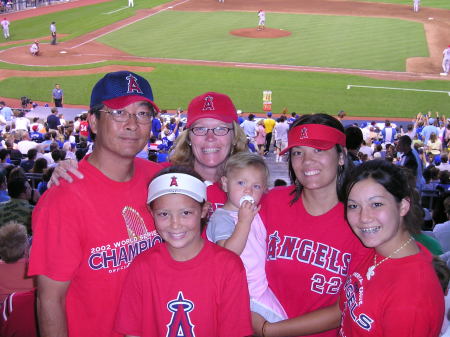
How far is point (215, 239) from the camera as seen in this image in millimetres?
3256

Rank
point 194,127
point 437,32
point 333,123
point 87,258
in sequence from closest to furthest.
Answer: point 87,258 → point 333,123 → point 194,127 → point 437,32

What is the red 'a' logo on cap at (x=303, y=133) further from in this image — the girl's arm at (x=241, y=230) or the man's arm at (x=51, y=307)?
the man's arm at (x=51, y=307)

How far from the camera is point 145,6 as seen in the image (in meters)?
43.6

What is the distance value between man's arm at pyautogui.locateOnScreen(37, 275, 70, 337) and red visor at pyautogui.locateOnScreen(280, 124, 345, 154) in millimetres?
1609

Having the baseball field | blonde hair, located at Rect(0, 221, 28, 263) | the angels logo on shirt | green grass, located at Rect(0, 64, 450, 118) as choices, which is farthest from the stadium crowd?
the baseball field

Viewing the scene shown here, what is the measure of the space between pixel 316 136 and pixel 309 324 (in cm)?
112

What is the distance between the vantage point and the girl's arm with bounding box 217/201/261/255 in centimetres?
312

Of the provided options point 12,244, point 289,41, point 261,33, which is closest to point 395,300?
point 12,244

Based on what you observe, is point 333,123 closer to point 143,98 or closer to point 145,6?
point 143,98

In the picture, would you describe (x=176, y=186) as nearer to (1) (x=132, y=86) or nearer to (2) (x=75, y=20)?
(1) (x=132, y=86)

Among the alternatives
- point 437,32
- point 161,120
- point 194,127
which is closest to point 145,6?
point 437,32

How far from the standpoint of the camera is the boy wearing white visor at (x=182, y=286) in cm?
279

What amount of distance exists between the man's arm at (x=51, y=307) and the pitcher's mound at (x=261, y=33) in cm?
3153

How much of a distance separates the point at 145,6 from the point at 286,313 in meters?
43.4
